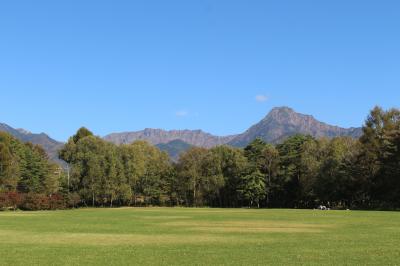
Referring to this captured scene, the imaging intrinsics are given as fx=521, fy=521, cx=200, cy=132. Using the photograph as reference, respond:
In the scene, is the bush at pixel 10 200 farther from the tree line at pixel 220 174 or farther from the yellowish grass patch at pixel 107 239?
the yellowish grass patch at pixel 107 239

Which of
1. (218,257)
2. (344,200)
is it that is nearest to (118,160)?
(344,200)

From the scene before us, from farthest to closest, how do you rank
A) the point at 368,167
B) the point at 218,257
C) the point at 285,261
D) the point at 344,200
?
1. the point at 344,200
2. the point at 368,167
3. the point at 218,257
4. the point at 285,261

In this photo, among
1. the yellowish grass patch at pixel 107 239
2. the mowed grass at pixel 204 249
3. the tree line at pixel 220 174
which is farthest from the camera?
the tree line at pixel 220 174

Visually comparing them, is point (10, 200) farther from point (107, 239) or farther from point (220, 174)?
point (107, 239)

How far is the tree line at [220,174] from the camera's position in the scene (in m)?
82.3

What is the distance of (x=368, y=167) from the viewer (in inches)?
3194

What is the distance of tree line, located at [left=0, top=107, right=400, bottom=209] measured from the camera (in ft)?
270


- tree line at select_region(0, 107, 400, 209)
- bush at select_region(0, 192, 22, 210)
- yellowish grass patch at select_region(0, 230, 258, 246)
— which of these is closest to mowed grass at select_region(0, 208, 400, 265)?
yellowish grass patch at select_region(0, 230, 258, 246)

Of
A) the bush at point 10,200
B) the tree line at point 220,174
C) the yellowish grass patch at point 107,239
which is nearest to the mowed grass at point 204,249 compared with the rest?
the yellowish grass patch at point 107,239

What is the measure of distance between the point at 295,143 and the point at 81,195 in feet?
137

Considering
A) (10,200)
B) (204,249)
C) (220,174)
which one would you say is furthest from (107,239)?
(220,174)

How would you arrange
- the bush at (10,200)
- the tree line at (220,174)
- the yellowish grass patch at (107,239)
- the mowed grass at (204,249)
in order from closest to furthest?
the mowed grass at (204,249) → the yellowish grass patch at (107,239) → the tree line at (220,174) → the bush at (10,200)

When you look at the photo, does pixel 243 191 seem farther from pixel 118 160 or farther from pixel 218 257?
pixel 218 257

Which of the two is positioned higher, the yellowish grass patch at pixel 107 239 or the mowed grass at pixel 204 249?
the mowed grass at pixel 204 249
